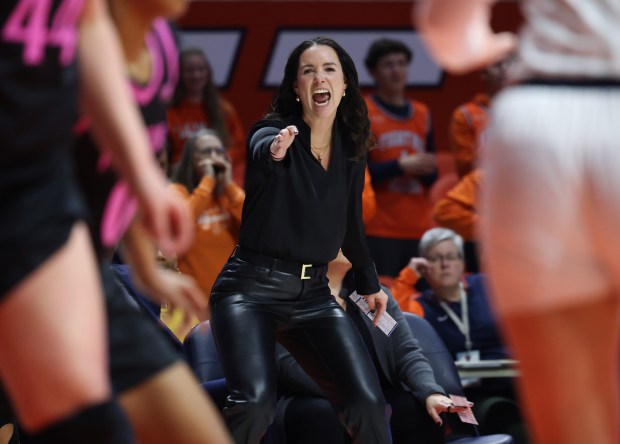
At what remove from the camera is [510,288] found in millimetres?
2262

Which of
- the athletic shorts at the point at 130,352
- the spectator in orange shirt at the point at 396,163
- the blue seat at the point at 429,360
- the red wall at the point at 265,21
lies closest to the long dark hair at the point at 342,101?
the blue seat at the point at 429,360

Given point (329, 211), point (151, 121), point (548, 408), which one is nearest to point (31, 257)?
point (151, 121)

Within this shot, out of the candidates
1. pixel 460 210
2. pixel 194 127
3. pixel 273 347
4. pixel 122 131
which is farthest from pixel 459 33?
pixel 194 127

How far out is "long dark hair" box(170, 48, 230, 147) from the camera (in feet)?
25.2

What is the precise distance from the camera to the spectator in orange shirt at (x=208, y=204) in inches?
261

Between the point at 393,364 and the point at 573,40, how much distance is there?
10.6 ft

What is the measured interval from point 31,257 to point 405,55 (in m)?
5.92

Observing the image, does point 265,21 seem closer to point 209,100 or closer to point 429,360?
point 209,100

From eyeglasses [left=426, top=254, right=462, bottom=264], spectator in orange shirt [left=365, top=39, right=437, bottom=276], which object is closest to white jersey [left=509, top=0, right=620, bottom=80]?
eyeglasses [left=426, top=254, right=462, bottom=264]

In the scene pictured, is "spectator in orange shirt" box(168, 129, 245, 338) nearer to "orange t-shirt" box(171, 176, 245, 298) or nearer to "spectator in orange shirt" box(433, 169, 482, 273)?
"orange t-shirt" box(171, 176, 245, 298)

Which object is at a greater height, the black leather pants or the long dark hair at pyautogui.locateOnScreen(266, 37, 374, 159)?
the long dark hair at pyautogui.locateOnScreen(266, 37, 374, 159)

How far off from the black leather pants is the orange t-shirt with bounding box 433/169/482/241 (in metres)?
2.67

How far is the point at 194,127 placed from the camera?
7691mm

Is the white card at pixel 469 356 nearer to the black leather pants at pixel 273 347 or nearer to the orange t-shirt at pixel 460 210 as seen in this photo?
the orange t-shirt at pixel 460 210
